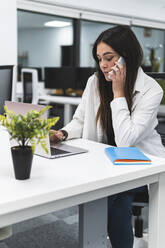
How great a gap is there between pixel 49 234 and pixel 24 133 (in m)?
1.32

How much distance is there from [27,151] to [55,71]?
4096 mm

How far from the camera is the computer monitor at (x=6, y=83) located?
70.3 inches

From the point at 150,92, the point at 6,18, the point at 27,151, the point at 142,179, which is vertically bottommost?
the point at 142,179

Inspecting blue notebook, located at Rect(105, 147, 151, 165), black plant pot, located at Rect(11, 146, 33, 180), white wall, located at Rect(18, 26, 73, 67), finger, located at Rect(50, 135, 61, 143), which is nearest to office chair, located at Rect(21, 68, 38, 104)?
finger, located at Rect(50, 135, 61, 143)

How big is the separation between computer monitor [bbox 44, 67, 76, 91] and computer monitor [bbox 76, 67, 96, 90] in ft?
0.20

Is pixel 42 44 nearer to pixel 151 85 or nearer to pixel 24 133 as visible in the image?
pixel 151 85

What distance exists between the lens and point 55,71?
4.85m

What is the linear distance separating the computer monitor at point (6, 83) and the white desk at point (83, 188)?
55cm

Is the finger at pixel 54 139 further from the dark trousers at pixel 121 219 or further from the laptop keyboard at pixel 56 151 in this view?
the dark trousers at pixel 121 219

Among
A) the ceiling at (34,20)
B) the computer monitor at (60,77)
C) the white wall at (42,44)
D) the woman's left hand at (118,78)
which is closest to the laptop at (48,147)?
the woman's left hand at (118,78)

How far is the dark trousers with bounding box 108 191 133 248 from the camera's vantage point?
1.27 m

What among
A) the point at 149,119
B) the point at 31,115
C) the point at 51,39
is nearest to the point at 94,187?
the point at 31,115

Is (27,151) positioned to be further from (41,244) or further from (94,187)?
(41,244)

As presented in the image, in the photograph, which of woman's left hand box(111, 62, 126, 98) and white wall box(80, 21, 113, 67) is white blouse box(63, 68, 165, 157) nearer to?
woman's left hand box(111, 62, 126, 98)
